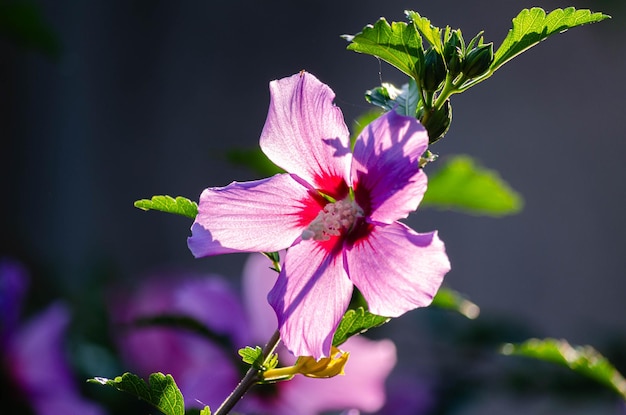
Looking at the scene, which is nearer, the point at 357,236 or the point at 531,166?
the point at 357,236

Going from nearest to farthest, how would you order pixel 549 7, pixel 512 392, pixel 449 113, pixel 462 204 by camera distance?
1. pixel 449 113
2. pixel 462 204
3. pixel 512 392
4. pixel 549 7

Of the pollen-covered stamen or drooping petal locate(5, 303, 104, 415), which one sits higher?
the pollen-covered stamen

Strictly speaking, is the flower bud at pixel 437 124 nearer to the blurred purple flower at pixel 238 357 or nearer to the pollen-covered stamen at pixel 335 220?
the pollen-covered stamen at pixel 335 220

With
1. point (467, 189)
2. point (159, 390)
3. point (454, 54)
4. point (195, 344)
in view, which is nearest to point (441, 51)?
point (454, 54)

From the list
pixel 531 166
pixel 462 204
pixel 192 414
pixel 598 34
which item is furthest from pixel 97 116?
pixel 192 414

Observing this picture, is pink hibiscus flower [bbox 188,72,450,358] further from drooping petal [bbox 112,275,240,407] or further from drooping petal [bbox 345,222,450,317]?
drooping petal [bbox 112,275,240,407]

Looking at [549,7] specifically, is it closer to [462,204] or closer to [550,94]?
[550,94]

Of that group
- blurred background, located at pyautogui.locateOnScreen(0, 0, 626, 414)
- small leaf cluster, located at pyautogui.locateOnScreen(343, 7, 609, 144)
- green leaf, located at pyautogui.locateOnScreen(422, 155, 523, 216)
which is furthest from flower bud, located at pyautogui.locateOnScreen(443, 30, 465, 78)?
blurred background, located at pyautogui.locateOnScreen(0, 0, 626, 414)
